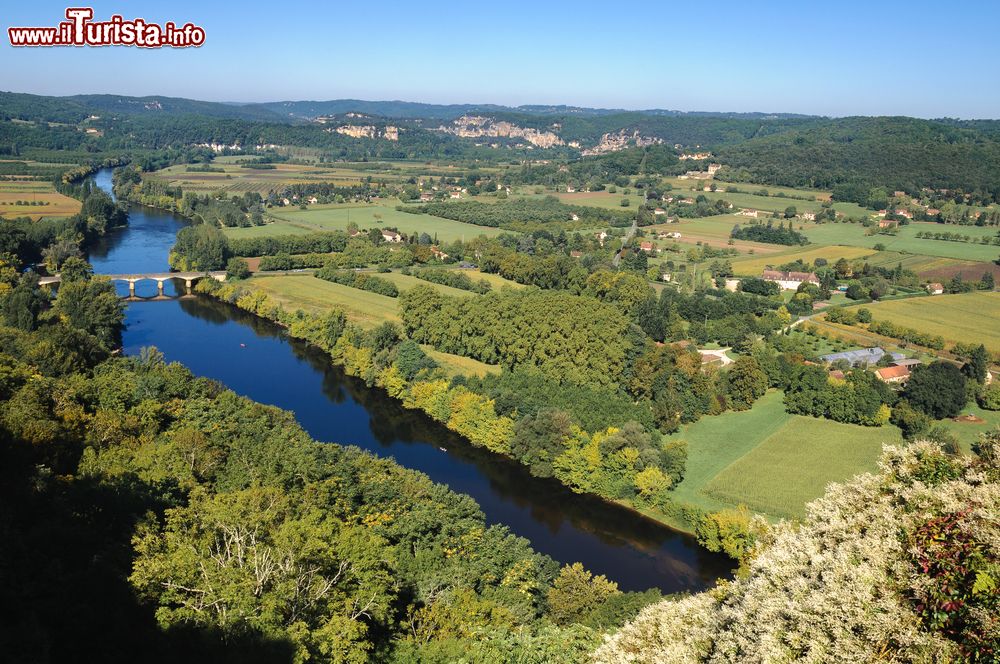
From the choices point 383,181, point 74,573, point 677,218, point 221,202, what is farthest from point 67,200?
point 74,573

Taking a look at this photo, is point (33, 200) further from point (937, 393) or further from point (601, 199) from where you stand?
point (937, 393)

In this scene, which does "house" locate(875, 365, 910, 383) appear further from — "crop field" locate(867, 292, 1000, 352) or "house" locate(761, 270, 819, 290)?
"house" locate(761, 270, 819, 290)

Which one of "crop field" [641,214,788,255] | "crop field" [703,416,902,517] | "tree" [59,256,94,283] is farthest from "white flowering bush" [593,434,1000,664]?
"crop field" [641,214,788,255]

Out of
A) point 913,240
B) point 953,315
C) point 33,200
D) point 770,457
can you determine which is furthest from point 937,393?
point 33,200

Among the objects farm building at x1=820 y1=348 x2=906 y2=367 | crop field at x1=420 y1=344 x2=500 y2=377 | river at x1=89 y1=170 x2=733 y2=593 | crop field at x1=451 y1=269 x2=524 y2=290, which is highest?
crop field at x1=451 y1=269 x2=524 y2=290

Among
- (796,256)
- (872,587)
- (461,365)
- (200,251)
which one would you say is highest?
(872,587)

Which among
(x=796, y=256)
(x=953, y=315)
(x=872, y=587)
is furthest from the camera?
(x=796, y=256)

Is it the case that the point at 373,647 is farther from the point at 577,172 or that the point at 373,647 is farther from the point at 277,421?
the point at 577,172
